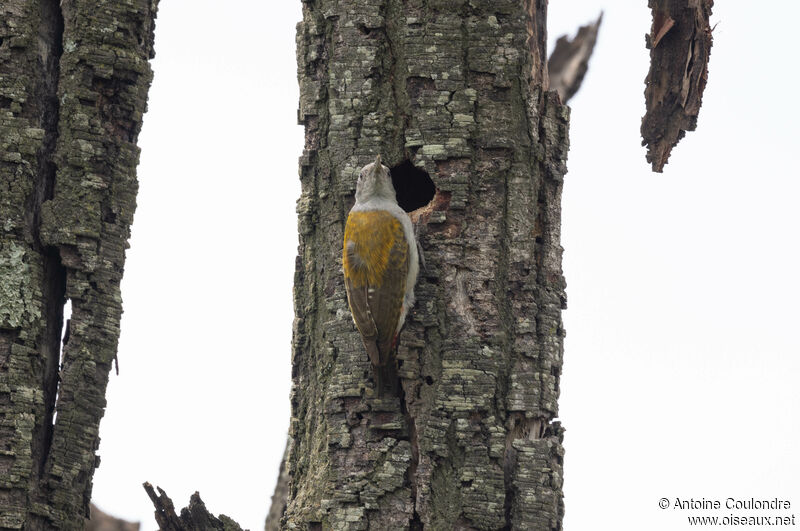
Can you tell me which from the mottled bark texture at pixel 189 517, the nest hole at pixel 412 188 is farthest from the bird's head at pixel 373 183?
the mottled bark texture at pixel 189 517

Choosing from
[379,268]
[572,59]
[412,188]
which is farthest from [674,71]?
[572,59]

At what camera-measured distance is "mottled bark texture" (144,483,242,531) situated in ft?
15.8

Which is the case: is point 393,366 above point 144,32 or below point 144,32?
below

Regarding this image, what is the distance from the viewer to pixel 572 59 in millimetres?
8031

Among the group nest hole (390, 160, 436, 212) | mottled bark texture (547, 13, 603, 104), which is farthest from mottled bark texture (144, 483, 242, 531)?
mottled bark texture (547, 13, 603, 104)

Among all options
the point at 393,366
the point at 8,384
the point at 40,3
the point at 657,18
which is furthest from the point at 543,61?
the point at 8,384

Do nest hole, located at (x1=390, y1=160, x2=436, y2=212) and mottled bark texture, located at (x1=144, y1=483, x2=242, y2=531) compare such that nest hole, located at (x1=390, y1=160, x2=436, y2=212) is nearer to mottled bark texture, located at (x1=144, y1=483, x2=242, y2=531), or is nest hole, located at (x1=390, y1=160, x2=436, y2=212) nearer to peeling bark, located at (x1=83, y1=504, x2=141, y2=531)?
mottled bark texture, located at (x1=144, y1=483, x2=242, y2=531)

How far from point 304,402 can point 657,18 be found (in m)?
2.42

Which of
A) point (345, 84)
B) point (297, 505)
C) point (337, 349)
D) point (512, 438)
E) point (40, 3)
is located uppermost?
point (40, 3)

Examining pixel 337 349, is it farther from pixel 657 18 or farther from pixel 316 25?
pixel 657 18

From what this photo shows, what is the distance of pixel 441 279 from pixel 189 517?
1.42 metres

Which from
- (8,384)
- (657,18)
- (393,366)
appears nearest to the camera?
(393,366)

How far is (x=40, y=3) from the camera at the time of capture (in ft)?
18.1

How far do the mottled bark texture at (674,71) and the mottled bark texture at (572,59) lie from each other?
2400 mm
